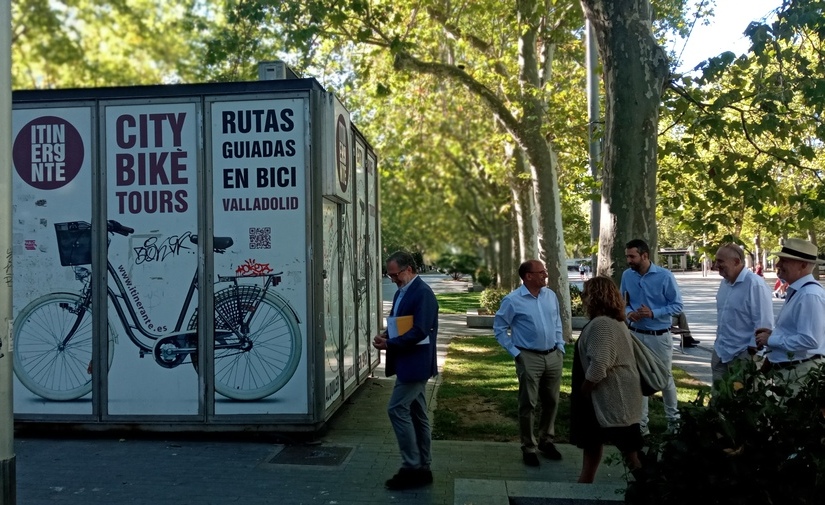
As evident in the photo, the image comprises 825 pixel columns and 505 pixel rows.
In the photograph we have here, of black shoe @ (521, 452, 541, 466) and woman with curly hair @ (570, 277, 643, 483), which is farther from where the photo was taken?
black shoe @ (521, 452, 541, 466)

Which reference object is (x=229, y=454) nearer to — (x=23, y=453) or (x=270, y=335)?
(x=270, y=335)

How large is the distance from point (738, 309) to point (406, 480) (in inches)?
115

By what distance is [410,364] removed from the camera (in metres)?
5.77

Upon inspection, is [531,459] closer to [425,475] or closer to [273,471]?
[425,475]

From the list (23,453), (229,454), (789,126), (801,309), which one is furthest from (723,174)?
(23,453)

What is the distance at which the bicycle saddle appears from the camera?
274 inches

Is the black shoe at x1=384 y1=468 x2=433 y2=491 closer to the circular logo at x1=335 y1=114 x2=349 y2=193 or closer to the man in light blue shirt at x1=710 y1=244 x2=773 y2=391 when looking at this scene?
the man in light blue shirt at x1=710 y1=244 x2=773 y2=391

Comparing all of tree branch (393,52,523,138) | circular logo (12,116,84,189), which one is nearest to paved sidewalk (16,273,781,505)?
circular logo (12,116,84,189)

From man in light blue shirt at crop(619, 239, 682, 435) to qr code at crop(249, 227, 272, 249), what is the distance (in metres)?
3.30

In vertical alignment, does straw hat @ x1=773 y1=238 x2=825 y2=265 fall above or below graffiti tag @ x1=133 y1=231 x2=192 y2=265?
below

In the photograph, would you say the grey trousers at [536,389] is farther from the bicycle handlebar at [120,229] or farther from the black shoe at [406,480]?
the bicycle handlebar at [120,229]

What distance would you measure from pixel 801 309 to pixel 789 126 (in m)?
4.20

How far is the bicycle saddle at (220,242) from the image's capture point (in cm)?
696

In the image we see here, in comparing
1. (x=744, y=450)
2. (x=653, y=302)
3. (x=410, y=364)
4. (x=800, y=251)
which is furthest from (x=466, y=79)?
(x=744, y=450)
